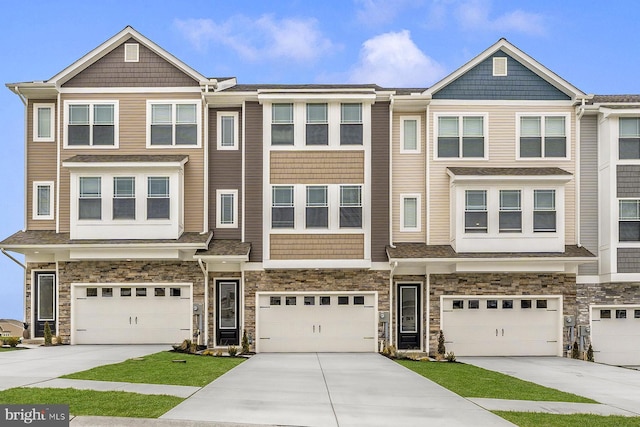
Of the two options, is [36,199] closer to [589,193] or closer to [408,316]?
[408,316]

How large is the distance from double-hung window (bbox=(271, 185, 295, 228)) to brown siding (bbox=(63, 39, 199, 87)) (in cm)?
499

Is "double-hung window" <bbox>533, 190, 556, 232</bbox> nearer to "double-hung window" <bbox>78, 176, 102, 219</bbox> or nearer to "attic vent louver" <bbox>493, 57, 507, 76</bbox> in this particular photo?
"attic vent louver" <bbox>493, 57, 507, 76</bbox>

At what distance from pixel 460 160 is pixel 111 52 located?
1332cm

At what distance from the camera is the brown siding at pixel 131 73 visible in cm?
2225

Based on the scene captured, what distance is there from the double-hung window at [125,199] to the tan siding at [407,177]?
30.3 feet

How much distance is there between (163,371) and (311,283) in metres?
8.25

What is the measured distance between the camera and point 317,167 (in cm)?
2159

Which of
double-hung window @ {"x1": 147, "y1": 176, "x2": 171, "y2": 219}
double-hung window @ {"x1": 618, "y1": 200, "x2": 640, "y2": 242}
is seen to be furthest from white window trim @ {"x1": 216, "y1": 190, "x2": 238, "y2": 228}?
double-hung window @ {"x1": 618, "y1": 200, "x2": 640, "y2": 242}

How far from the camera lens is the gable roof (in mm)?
22062

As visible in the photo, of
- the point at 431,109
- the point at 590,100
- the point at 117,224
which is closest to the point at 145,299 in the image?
the point at 117,224

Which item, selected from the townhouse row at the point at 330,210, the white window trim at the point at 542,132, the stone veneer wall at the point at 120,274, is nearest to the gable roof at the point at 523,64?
the townhouse row at the point at 330,210

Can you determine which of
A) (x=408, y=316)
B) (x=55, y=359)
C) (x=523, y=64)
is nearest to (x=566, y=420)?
(x=408, y=316)

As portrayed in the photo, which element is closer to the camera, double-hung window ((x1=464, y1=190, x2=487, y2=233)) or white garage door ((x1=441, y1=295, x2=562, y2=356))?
double-hung window ((x1=464, y1=190, x2=487, y2=233))

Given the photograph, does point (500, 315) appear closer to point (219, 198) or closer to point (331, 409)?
A: point (219, 198)
